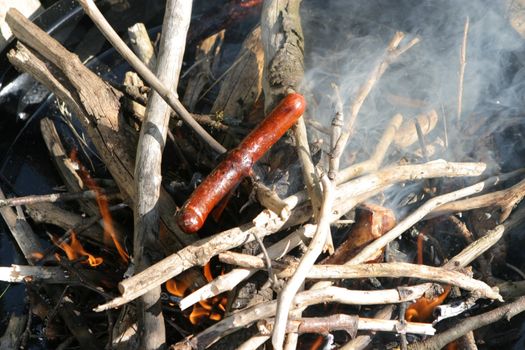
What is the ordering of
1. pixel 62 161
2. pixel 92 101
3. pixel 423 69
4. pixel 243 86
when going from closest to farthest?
pixel 92 101 → pixel 62 161 → pixel 243 86 → pixel 423 69

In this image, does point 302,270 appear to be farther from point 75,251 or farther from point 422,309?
point 75,251

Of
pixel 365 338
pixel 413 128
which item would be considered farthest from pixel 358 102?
pixel 365 338

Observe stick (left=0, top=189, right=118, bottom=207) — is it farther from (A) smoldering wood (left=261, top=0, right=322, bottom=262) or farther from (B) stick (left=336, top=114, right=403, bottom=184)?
(B) stick (left=336, top=114, right=403, bottom=184)

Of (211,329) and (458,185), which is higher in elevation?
(211,329)

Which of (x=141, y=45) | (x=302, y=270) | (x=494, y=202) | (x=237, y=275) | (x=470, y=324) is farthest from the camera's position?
(x=141, y=45)

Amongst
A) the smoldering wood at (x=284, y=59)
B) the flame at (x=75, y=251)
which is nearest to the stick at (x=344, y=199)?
the smoldering wood at (x=284, y=59)

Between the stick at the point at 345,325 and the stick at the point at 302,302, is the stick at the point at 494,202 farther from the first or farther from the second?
the stick at the point at 345,325

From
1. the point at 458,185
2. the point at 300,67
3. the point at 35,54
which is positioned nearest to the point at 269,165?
the point at 300,67

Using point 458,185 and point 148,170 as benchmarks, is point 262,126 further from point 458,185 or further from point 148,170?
point 458,185
